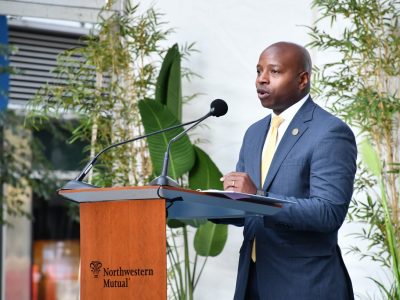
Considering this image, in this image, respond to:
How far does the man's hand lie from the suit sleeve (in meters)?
0.12

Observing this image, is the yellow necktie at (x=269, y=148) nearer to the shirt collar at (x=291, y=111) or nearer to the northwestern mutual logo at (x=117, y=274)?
the shirt collar at (x=291, y=111)

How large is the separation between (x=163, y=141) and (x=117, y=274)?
251 cm

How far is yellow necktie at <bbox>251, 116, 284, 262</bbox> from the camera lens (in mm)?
2476

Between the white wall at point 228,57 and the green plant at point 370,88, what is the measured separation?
33cm

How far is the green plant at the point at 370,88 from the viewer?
15.7 ft

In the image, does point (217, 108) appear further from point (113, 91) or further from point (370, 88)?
point (113, 91)

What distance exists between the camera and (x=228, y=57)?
18.2ft

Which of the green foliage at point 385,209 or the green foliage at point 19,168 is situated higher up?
the green foliage at point 19,168

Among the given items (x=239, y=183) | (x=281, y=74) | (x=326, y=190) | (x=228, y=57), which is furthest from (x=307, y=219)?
(x=228, y=57)

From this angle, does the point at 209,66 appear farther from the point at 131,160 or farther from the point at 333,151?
the point at 333,151

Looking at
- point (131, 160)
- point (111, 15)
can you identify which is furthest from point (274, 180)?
point (111, 15)

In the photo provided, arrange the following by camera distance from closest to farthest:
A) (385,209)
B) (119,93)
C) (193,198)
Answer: (193,198) → (385,209) → (119,93)

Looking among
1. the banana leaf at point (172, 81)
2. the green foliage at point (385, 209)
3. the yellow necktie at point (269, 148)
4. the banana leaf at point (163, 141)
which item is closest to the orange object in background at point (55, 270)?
the banana leaf at point (172, 81)

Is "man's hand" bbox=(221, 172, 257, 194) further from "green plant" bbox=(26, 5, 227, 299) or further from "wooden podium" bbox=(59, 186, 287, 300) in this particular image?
"green plant" bbox=(26, 5, 227, 299)
